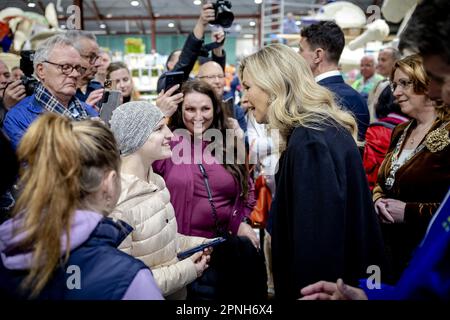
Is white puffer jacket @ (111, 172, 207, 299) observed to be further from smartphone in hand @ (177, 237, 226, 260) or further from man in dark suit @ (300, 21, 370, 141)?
man in dark suit @ (300, 21, 370, 141)

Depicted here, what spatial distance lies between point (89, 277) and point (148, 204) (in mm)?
636

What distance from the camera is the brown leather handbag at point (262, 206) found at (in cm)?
306

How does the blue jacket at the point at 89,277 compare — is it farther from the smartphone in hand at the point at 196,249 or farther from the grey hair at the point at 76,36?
the grey hair at the point at 76,36

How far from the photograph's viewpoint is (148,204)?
1581mm

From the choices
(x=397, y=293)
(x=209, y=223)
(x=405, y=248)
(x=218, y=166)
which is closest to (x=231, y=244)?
(x=209, y=223)

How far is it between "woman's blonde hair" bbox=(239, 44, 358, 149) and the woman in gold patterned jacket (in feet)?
1.39

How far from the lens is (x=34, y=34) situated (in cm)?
502

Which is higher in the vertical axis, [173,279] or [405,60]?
[405,60]

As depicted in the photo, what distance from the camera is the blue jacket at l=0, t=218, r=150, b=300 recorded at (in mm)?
952

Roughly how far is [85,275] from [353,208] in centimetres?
94

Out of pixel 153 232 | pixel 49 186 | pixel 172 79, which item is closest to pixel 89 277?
pixel 49 186

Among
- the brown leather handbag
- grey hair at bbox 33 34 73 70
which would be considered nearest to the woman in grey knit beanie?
grey hair at bbox 33 34 73 70

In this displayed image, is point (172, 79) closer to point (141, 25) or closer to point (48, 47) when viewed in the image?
point (48, 47)
